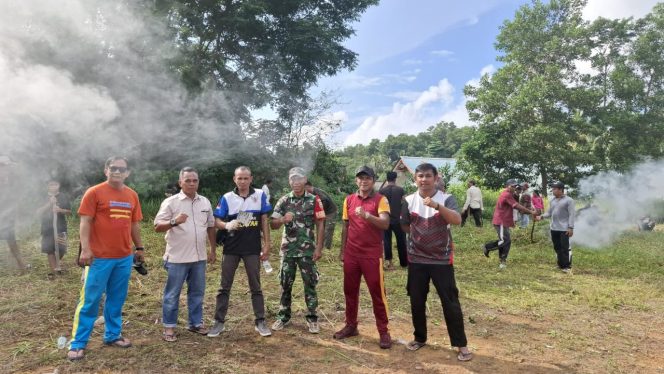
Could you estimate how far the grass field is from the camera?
→ 3.98 meters

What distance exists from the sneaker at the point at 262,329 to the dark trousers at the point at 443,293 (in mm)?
1604

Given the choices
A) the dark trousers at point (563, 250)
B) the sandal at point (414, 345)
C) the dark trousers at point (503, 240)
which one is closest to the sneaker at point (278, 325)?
the sandal at point (414, 345)

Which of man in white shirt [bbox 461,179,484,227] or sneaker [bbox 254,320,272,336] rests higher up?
man in white shirt [bbox 461,179,484,227]

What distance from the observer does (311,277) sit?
4.71 m

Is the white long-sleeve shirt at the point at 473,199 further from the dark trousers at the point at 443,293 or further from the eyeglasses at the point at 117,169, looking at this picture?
the eyeglasses at the point at 117,169

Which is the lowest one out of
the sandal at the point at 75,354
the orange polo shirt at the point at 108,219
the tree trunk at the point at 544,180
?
the sandal at the point at 75,354

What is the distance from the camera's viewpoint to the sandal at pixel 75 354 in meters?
3.88

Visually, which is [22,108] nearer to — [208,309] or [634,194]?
[208,309]

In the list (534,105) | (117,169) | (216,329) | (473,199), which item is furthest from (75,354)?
(534,105)

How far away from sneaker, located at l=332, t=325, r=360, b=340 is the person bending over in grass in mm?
819

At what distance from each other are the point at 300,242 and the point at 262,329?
1030 mm

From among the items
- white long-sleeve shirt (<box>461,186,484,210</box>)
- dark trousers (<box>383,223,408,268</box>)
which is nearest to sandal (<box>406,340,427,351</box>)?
dark trousers (<box>383,223,408,268</box>)

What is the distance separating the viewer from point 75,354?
12.8ft

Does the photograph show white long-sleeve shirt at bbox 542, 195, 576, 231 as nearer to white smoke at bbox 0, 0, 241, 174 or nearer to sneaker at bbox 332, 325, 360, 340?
sneaker at bbox 332, 325, 360, 340
